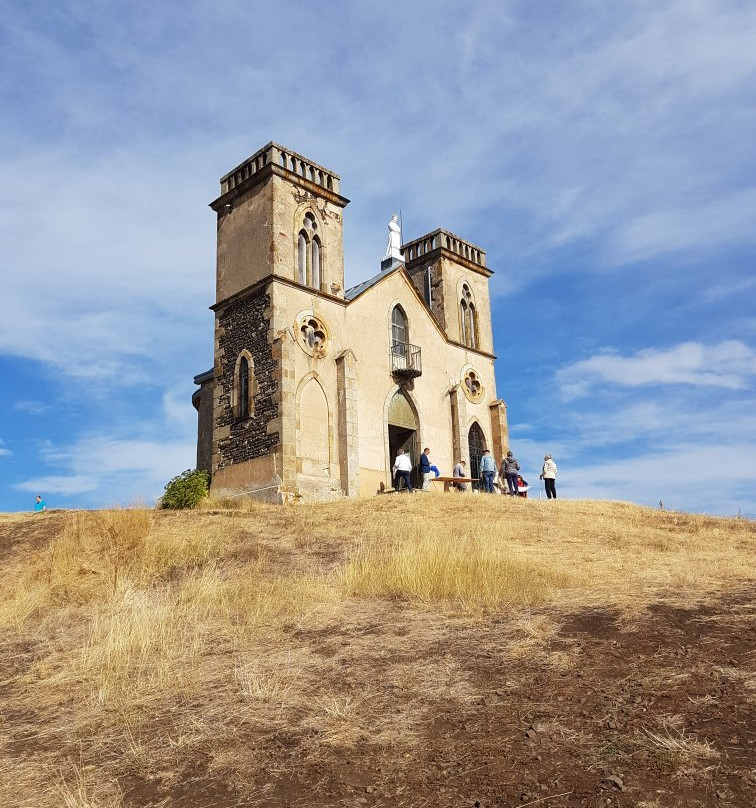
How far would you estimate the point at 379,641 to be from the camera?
7.59 meters

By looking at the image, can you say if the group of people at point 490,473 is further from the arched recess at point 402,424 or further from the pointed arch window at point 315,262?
the pointed arch window at point 315,262

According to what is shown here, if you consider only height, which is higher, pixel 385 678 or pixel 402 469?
pixel 402 469

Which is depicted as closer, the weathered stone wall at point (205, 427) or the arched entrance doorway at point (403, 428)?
the arched entrance doorway at point (403, 428)

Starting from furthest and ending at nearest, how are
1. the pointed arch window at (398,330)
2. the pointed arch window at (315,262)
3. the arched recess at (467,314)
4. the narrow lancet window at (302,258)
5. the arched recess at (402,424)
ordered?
the arched recess at (467,314) < the pointed arch window at (398,330) < the arched recess at (402,424) < the pointed arch window at (315,262) < the narrow lancet window at (302,258)

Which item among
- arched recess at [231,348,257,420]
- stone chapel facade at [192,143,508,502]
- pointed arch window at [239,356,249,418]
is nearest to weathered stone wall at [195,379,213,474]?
stone chapel facade at [192,143,508,502]

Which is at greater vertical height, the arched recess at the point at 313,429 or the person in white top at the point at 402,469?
the arched recess at the point at 313,429

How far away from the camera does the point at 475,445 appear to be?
2866 centimetres

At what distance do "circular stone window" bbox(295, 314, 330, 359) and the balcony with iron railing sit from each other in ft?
10.6

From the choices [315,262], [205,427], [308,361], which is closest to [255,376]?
[308,361]

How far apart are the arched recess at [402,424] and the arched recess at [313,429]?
3.03 m

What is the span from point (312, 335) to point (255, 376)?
2160mm

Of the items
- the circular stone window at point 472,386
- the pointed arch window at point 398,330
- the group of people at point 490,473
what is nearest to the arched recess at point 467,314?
the circular stone window at point 472,386

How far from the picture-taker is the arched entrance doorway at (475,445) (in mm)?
28188

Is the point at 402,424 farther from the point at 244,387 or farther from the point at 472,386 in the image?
the point at 244,387
